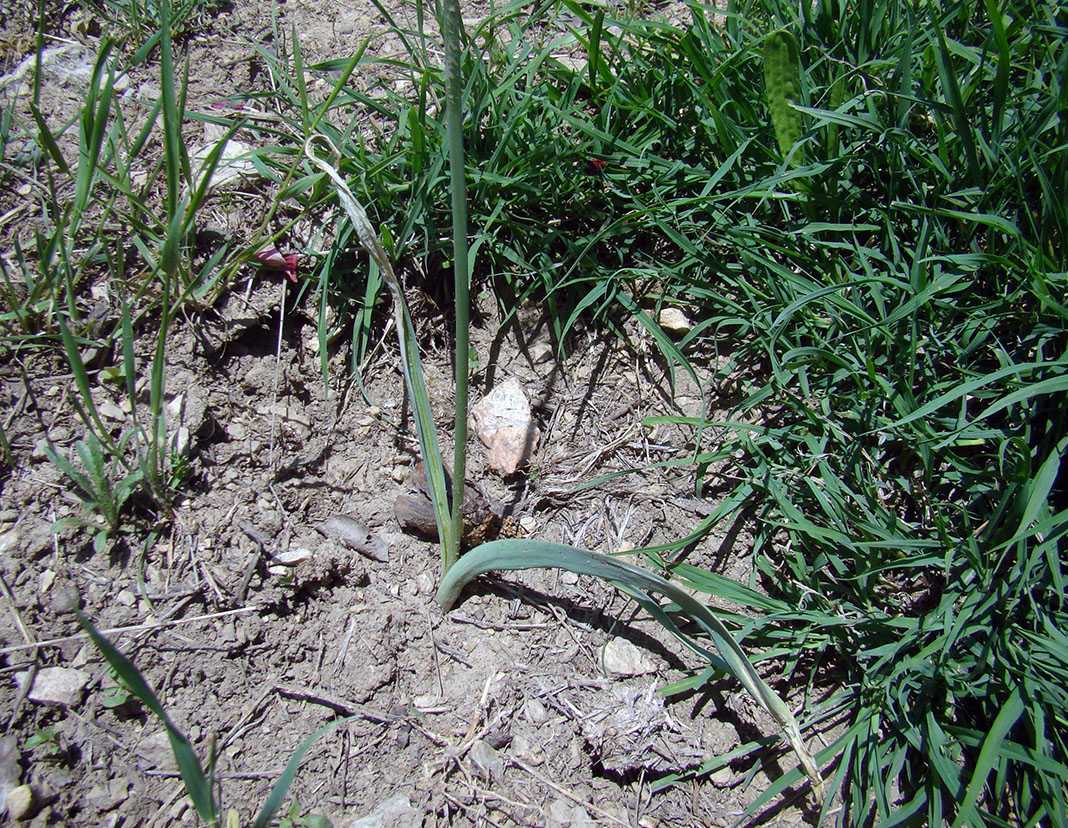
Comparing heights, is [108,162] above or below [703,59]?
below

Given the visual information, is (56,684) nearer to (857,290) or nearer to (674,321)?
(674,321)

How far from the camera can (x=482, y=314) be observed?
1.75 m

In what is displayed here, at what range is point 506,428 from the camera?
1.63 meters

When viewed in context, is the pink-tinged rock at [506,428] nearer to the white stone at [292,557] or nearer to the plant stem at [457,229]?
the plant stem at [457,229]

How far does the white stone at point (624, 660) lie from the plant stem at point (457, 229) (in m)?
0.38

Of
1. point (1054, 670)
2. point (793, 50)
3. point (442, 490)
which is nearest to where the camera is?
point (1054, 670)

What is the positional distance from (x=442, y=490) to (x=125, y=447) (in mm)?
672

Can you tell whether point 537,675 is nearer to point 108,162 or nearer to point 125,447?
point 125,447

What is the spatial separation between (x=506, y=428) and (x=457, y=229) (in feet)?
2.21

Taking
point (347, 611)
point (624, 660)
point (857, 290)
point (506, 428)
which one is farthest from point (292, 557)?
point (857, 290)

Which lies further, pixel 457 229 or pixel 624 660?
pixel 624 660

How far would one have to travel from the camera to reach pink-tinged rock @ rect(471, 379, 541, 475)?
1615mm

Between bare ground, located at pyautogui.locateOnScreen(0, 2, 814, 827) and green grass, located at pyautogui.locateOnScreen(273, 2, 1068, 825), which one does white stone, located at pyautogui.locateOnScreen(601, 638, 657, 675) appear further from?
green grass, located at pyautogui.locateOnScreen(273, 2, 1068, 825)

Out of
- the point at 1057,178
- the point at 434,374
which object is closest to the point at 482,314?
the point at 434,374
